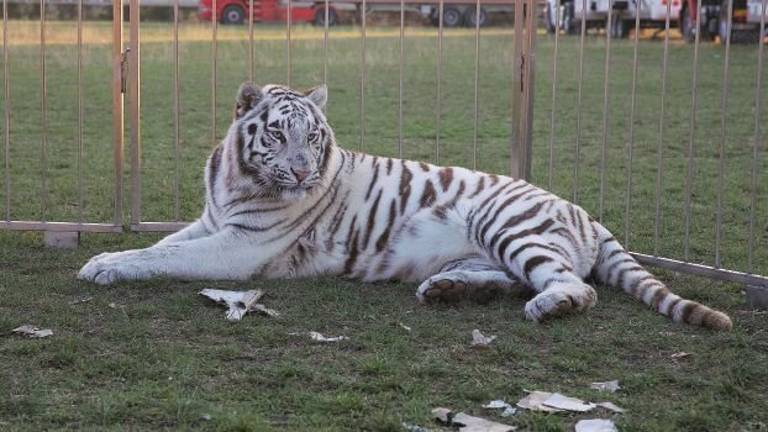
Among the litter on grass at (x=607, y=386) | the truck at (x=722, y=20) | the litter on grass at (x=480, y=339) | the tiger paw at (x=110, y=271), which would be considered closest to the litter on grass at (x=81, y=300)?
the tiger paw at (x=110, y=271)

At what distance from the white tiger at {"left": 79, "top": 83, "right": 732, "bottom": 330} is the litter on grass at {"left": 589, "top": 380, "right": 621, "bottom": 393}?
1.32m

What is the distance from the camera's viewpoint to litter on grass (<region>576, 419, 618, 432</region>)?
12.6 ft

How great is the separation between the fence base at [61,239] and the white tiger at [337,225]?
0.93m

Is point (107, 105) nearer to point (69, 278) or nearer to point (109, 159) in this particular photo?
point (109, 159)

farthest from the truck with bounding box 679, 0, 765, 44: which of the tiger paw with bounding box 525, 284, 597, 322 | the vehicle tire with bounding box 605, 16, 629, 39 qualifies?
the tiger paw with bounding box 525, 284, 597, 322

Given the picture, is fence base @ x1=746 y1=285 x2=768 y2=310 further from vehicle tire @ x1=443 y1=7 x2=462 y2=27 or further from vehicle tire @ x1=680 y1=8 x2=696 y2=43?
vehicle tire @ x1=443 y1=7 x2=462 y2=27

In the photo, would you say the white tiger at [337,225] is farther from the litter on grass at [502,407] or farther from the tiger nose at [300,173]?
the litter on grass at [502,407]

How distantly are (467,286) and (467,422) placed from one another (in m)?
1.81

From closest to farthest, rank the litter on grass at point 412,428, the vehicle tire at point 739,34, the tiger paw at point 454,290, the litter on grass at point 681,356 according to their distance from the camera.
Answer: the litter on grass at point 412,428
the litter on grass at point 681,356
the tiger paw at point 454,290
the vehicle tire at point 739,34

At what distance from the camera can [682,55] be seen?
21641 mm

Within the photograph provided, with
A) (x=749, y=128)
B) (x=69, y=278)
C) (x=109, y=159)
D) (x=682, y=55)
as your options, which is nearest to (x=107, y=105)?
(x=109, y=159)

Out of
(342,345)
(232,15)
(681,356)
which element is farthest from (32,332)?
(232,15)

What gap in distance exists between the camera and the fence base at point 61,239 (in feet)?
22.8

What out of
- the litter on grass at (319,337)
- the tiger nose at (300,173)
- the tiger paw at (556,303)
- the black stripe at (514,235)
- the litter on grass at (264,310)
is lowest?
the litter on grass at (319,337)
